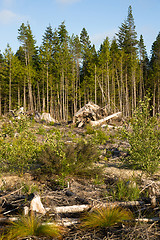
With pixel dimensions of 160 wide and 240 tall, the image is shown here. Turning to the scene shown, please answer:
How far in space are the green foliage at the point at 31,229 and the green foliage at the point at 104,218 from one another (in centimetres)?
45

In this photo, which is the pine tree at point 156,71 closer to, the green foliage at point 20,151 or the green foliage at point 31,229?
the green foliage at point 20,151

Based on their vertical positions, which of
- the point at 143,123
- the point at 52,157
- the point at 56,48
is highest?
the point at 56,48

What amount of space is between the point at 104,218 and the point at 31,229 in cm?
112

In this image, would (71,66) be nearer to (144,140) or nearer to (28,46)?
(28,46)

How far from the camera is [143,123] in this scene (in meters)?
6.74

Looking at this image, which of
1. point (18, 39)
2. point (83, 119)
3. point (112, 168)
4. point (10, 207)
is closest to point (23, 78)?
point (18, 39)

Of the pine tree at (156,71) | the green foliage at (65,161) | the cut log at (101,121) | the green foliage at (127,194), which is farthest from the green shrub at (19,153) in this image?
the pine tree at (156,71)

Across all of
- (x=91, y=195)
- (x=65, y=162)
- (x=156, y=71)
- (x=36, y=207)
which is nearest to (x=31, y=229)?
(x=36, y=207)

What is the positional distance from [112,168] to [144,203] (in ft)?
10.9

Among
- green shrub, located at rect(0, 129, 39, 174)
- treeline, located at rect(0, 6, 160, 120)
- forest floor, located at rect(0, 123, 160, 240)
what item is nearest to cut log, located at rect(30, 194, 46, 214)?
forest floor, located at rect(0, 123, 160, 240)

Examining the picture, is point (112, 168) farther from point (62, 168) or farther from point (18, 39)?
point (18, 39)

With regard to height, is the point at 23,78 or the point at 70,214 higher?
the point at 23,78

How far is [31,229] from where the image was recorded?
2859mm

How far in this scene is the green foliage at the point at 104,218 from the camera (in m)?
3.08
